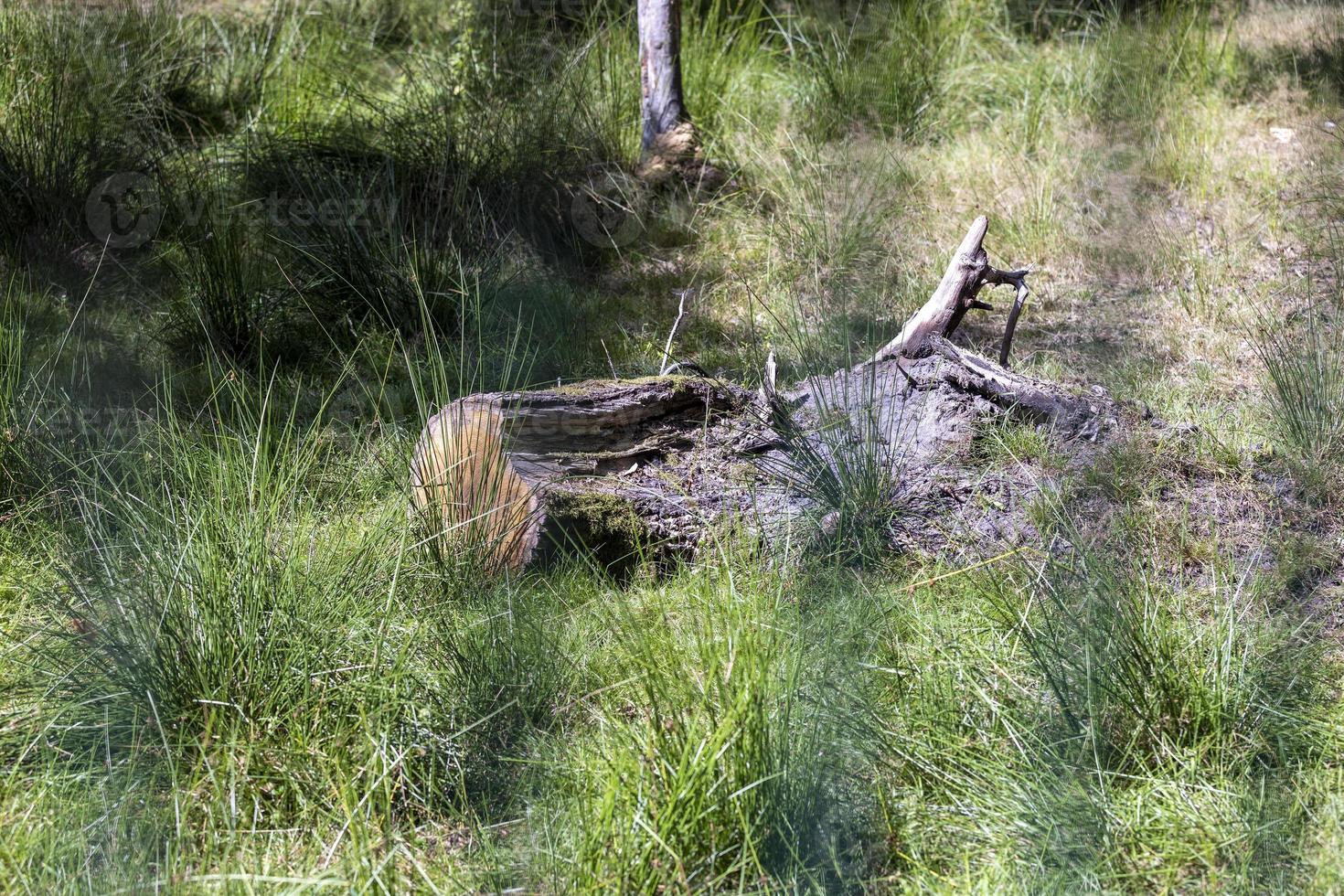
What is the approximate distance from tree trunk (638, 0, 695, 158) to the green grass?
0.17 metres

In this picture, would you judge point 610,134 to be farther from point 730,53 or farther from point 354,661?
point 354,661

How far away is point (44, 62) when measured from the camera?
15.9 feet

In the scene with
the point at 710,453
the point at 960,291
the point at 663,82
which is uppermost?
the point at 663,82

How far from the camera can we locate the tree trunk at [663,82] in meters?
5.23

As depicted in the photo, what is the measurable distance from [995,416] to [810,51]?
9.93ft

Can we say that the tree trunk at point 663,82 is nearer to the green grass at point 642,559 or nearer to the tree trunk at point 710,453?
the green grass at point 642,559

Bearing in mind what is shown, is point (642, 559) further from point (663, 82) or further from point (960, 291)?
point (663, 82)

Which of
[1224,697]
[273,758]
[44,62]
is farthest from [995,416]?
[44,62]

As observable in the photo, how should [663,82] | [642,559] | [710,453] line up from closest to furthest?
[642,559] → [710,453] → [663,82]

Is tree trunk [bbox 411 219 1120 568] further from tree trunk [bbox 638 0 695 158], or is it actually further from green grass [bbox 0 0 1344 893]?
tree trunk [bbox 638 0 695 158]

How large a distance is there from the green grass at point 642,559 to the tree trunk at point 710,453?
5 cm

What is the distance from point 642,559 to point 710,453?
17.7 inches

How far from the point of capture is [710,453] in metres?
3.11

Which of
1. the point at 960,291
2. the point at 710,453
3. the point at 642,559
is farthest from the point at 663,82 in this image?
the point at 642,559
